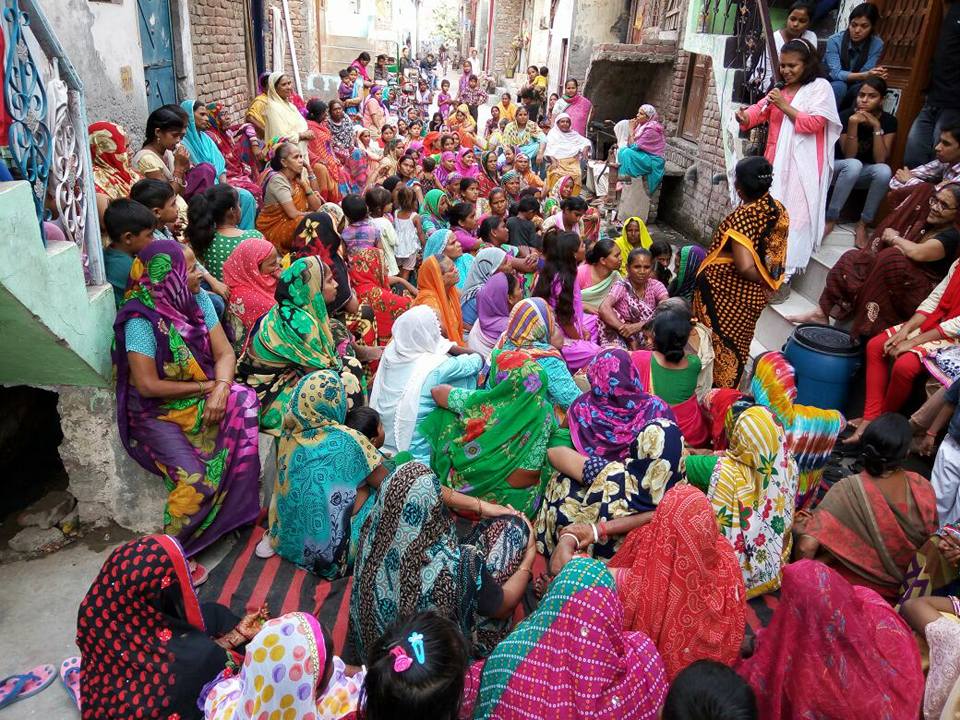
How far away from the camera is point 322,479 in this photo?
10.1 ft

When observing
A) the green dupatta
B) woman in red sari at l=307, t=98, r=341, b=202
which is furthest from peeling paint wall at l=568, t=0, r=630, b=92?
the green dupatta

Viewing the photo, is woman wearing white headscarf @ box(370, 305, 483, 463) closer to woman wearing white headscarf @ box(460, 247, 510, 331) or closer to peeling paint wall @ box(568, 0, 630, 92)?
woman wearing white headscarf @ box(460, 247, 510, 331)

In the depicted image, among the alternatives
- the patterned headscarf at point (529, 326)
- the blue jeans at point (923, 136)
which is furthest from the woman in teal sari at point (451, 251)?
the blue jeans at point (923, 136)

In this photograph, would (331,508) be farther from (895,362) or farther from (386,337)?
(895,362)

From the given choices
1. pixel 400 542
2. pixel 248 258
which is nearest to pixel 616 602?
pixel 400 542

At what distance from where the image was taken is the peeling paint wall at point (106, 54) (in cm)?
494

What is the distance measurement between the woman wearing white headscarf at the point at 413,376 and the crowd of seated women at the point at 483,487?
0.01 meters

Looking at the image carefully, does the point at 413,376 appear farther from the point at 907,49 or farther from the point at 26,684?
the point at 907,49

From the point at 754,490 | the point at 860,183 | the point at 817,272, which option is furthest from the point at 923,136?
the point at 754,490

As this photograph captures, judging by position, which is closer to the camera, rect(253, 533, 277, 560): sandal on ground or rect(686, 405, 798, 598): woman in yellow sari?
rect(686, 405, 798, 598): woman in yellow sari

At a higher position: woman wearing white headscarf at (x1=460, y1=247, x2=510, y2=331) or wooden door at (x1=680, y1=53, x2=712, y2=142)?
wooden door at (x1=680, y1=53, x2=712, y2=142)

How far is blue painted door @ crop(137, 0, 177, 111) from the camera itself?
6.41 meters

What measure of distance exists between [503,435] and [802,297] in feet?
13.2

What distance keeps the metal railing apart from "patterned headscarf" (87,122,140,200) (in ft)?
4.00
